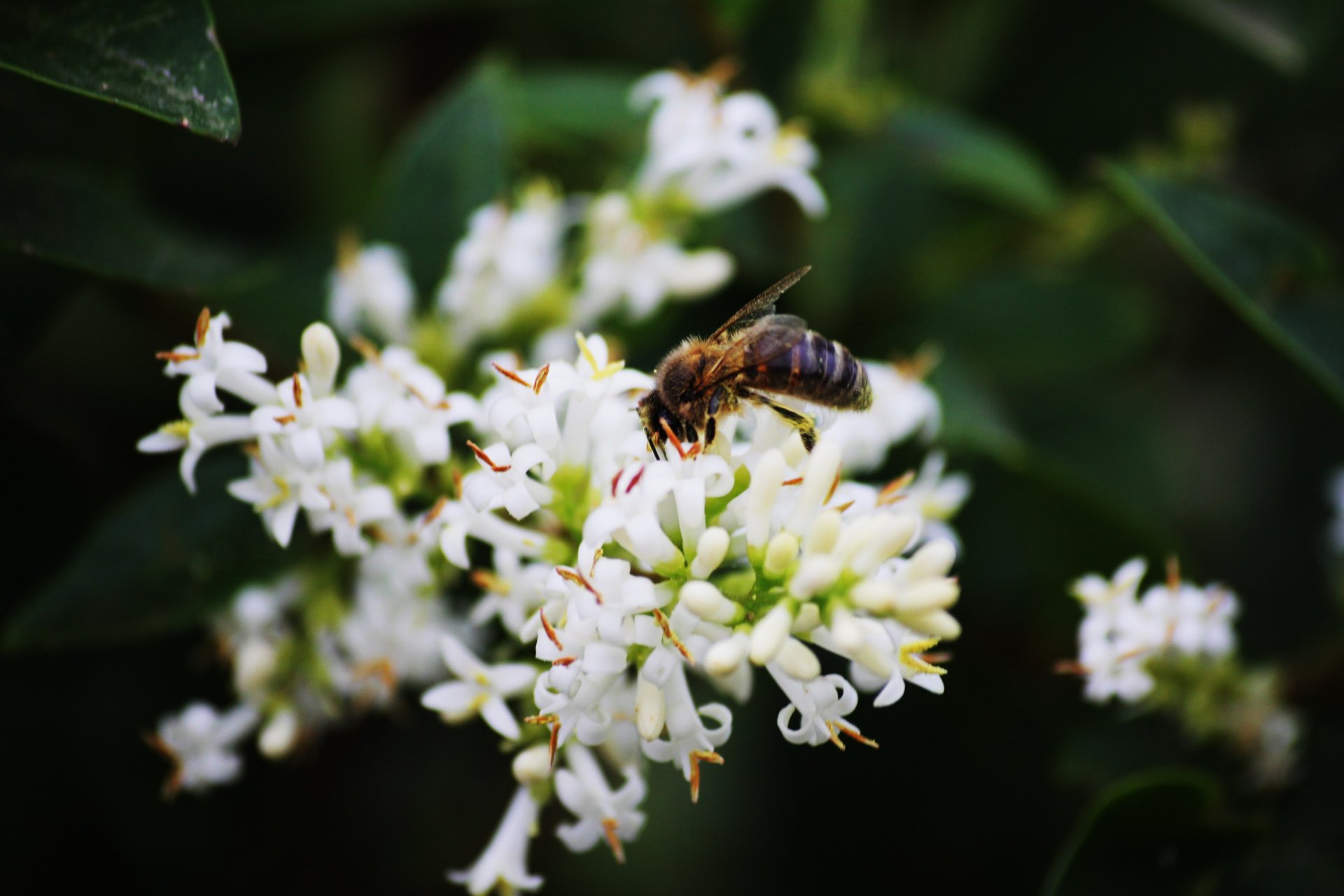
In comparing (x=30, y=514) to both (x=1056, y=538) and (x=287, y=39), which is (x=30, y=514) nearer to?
(x=287, y=39)

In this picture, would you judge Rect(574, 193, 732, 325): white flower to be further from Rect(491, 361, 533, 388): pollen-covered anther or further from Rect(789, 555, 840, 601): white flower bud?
Rect(789, 555, 840, 601): white flower bud

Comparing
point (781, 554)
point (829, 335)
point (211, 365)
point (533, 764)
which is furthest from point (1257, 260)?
point (211, 365)

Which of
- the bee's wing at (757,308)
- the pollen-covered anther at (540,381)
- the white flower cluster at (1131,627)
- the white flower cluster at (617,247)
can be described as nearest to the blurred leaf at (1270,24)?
the white flower cluster at (617,247)

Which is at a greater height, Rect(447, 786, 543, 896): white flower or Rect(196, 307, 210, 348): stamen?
Rect(196, 307, 210, 348): stamen

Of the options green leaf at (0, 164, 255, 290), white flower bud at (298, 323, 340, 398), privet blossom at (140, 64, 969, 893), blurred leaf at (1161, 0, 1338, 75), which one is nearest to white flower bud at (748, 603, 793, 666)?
privet blossom at (140, 64, 969, 893)

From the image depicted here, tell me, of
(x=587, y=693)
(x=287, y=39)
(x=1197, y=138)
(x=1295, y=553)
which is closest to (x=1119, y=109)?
(x=1197, y=138)

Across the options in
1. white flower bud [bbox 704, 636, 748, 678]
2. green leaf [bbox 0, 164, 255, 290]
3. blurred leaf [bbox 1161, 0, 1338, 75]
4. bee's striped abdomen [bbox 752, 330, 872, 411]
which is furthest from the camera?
blurred leaf [bbox 1161, 0, 1338, 75]

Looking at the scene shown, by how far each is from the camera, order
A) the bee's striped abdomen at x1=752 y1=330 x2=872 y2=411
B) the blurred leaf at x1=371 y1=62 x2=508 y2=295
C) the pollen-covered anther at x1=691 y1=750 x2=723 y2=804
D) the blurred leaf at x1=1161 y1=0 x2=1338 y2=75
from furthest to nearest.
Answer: the blurred leaf at x1=1161 y1=0 x2=1338 y2=75 < the blurred leaf at x1=371 y1=62 x2=508 y2=295 < the bee's striped abdomen at x1=752 y1=330 x2=872 y2=411 < the pollen-covered anther at x1=691 y1=750 x2=723 y2=804
